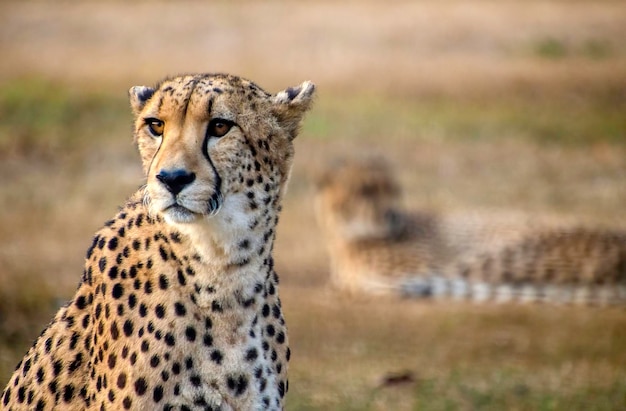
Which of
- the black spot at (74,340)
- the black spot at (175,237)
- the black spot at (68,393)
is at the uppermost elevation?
the black spot at (175,237)

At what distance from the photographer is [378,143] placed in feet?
44.7

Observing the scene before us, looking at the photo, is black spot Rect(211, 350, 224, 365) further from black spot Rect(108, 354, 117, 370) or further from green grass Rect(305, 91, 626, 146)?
green grass Rect(305, 91, 626, 146)

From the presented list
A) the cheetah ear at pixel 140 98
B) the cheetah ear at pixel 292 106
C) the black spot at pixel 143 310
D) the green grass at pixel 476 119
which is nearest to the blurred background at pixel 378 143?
the green grass at pixel 476 119

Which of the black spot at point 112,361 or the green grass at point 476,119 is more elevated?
the black spot at point 112,361

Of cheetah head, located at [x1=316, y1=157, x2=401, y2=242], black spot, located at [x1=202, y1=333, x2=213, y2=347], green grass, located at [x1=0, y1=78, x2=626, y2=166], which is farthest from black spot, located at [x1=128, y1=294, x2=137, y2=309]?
green grass, located at [x1=0, y1=78, x2=626, y2=166]

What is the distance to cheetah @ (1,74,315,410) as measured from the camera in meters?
3.94

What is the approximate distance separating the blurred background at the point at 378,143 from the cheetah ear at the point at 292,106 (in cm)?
76

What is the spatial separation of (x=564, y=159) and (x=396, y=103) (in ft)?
8.96

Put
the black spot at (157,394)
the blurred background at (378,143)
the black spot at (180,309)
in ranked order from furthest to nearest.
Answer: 1. the blurred background at (378,143)
2. the black spot at (180,309)
3. the black spot at (157,394)

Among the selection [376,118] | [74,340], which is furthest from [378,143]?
[74,340]

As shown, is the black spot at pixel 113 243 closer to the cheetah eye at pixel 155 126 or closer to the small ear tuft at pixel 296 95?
the cheetah eye at pixel 155 126

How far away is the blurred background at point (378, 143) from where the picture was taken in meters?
7.23

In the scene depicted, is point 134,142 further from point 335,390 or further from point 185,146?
point 335,390

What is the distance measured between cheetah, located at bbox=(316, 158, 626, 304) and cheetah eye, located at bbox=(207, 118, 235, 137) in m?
5.76
